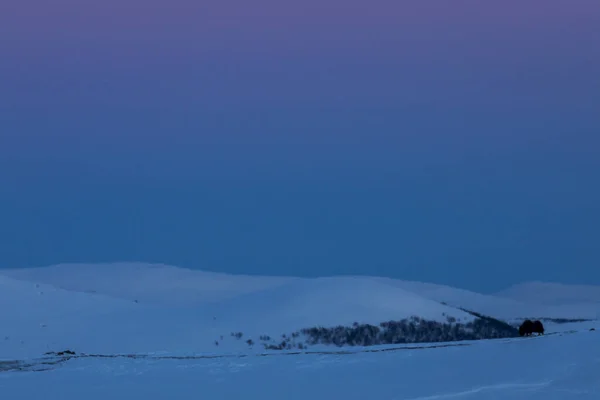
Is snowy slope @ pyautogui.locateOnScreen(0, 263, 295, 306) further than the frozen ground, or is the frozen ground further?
snowy slope @ pyautogui.locateOnScreen(0, 263, 295, 306)

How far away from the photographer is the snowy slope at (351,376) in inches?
379

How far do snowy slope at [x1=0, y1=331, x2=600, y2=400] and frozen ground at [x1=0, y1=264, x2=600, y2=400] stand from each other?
2cm

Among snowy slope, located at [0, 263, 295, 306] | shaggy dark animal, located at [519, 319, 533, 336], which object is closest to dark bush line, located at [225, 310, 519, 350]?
shaggy dark animal, located at [519, 319, 533, 336]

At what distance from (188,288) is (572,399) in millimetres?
23177

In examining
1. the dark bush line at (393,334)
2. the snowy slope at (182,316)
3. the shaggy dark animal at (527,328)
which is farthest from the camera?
the snowy slope at (182,316)

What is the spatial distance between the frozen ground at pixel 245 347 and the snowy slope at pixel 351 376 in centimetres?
2

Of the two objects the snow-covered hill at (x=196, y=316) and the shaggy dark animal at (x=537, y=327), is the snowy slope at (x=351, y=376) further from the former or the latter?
the snow-covered hill at (x=196, y=316)

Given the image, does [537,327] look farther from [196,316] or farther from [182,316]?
[182,316]

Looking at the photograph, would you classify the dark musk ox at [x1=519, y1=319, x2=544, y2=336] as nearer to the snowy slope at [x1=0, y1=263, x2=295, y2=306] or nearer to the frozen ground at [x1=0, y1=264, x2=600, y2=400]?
the frozen ground at [x1=0, y1=264, x2=600, y2=400]

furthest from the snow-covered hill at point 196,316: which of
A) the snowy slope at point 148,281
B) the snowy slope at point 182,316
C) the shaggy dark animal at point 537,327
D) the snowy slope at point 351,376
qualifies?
the snowy slope at point 351,376

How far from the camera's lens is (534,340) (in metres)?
12.2

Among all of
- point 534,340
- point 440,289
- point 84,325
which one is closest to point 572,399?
point 534,340

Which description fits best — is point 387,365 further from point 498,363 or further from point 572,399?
point 572,399

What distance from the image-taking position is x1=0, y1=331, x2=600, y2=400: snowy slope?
9.62 metres
